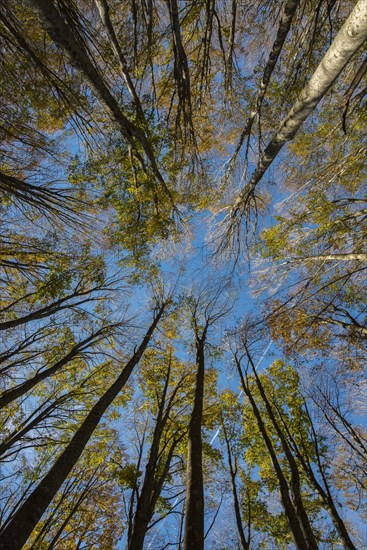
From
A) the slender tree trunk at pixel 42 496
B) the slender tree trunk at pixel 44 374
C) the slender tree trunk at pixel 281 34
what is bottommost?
the slender tree trunk at pixel 42 496

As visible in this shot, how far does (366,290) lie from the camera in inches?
329

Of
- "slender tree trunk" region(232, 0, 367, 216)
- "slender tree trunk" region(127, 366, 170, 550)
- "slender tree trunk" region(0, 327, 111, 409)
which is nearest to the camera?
"slender tree trunk" region(232, 0, 367, 216)

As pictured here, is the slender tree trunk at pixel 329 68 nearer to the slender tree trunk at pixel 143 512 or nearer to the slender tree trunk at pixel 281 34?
the slender tree trunk at pixel 281 34

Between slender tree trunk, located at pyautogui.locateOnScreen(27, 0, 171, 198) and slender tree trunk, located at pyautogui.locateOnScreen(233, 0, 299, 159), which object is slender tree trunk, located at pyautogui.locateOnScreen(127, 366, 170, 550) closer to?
slender tree trunk, located at pyautogui.locateOnScreen(27, 0, 171, 198)

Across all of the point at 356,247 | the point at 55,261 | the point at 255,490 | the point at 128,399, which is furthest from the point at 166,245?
the point at 255,490

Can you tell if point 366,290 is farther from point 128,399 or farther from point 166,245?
point 128,399

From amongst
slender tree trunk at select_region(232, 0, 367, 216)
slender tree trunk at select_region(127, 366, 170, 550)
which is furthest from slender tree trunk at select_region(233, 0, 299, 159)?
slender tree trunk at select_region(127, 366, 170, 550)

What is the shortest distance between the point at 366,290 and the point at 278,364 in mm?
4992

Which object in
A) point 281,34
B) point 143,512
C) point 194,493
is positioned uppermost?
point 281,34

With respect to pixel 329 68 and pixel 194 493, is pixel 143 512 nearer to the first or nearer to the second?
pixel 194 493

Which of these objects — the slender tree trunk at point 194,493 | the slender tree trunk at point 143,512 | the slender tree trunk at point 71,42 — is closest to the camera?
the slender tree trunk at point 71,42

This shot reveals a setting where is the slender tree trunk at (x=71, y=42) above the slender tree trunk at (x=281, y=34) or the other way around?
the other way around

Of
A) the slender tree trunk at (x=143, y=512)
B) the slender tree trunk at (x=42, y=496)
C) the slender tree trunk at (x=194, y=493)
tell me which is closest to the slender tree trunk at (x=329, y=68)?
the slender tree trunk at (x=194, y=493)

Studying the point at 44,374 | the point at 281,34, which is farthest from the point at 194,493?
the point at 281,34
